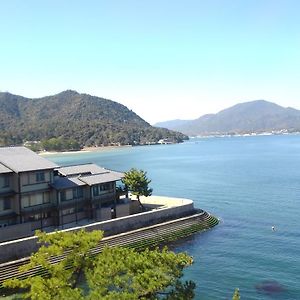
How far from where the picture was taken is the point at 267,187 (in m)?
87.3

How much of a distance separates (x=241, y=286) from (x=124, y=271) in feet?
63.3

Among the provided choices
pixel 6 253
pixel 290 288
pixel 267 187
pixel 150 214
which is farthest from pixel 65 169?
pixel 267 187

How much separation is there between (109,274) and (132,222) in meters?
28.4

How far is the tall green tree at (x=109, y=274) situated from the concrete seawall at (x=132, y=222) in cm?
1692

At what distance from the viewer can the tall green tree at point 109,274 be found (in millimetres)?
17344

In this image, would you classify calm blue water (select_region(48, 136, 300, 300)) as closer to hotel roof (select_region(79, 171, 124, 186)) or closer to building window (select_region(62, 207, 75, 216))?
hotel roof (select_region(79, 171, 124, 186))

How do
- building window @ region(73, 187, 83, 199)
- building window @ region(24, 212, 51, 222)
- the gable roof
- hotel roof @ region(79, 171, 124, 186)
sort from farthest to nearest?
hotel roof @ region(79, 171, 124, 186), building window @ region(73, 187, 83, 199), building window @ region(24, 212, 51, 222), the gable roof

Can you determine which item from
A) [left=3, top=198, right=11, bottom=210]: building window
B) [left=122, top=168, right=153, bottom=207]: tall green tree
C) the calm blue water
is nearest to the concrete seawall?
[left=122, top=168, right=153, bottom=207]: tall green tree

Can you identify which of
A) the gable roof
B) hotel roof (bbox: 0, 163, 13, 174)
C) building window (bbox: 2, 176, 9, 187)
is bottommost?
building window (bbox: 2, 176, 9, 187)

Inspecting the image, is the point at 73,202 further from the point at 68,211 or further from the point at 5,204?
the point at 5,204

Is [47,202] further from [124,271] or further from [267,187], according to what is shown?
[267,187]

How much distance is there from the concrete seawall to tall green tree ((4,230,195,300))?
1692 centimetres

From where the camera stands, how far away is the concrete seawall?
35.6 meters

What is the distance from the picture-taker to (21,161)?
139 feet
